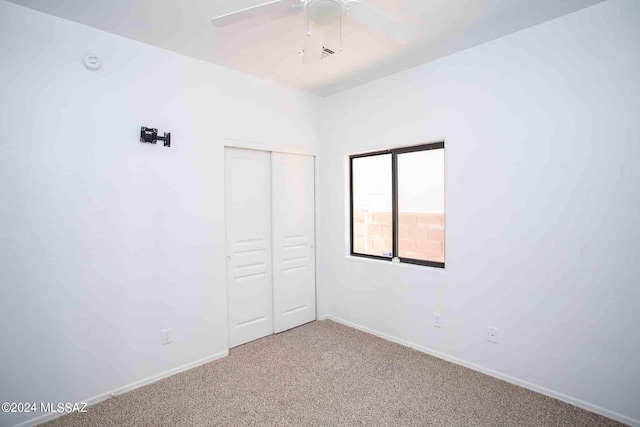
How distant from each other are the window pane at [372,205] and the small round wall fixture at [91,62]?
2.55 m

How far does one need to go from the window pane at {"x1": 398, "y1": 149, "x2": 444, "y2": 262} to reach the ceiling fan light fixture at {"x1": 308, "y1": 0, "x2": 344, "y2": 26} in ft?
5.65

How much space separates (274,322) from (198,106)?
92.5 inches

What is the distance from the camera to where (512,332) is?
2420 mm

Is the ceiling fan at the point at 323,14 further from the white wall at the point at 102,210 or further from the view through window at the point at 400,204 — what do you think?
the view through window at the point at 400,204

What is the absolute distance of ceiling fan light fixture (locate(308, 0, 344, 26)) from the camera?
1.64m

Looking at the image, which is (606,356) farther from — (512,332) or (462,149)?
(462,149)

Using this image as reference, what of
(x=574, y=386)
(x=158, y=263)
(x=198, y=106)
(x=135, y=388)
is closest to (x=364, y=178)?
(x=198, y=106)

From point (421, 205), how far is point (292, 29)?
1962 millimetres

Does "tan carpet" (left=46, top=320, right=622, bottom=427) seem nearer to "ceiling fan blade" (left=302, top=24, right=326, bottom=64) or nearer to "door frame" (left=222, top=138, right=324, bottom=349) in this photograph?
"door frame" (left=222, top=138, right=324, bottom=349)

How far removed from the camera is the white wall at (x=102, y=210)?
6.63 feet

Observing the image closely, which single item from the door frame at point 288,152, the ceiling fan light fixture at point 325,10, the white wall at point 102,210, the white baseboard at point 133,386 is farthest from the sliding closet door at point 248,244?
the ceiling fan light fixture at point 325,10

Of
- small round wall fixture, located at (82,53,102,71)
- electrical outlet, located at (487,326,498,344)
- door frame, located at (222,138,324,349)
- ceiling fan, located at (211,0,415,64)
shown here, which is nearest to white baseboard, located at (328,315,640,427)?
electrical outlet, located at (487,326,498,344)

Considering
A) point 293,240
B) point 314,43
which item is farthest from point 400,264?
point 314,43

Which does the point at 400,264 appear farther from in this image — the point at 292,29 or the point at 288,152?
the point at 292,29
